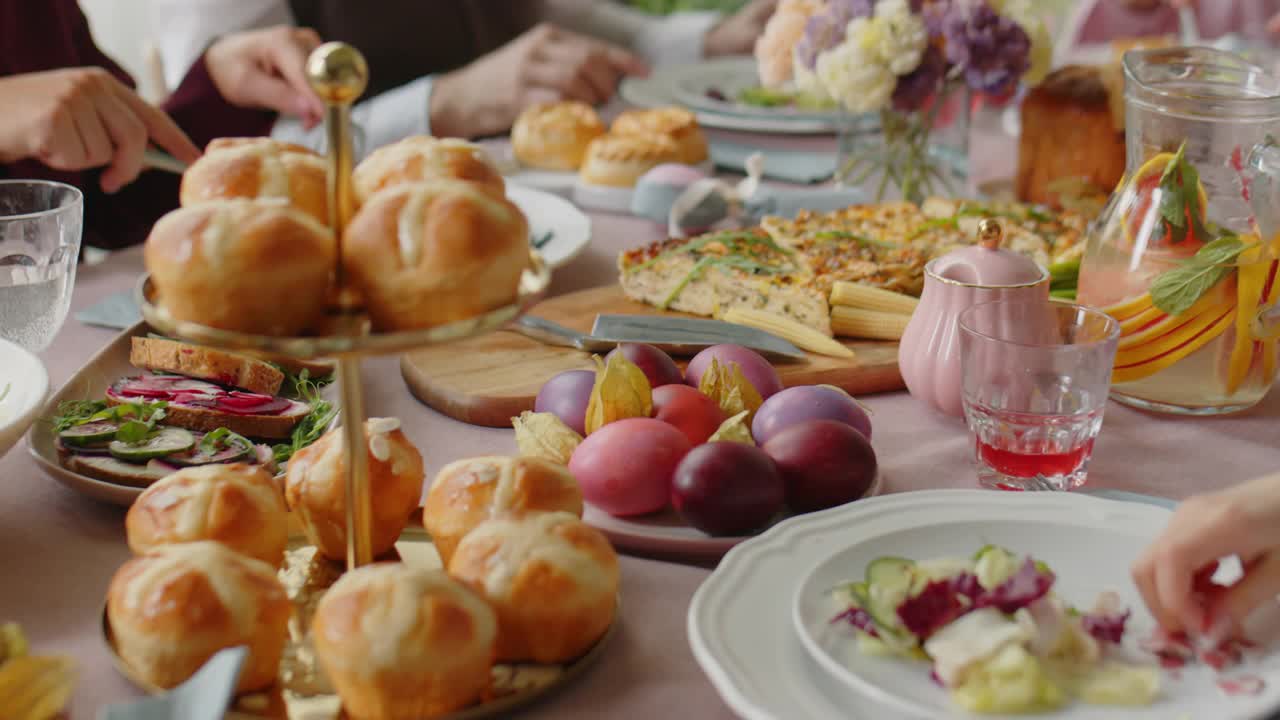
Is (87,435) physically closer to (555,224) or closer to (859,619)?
(859,619)

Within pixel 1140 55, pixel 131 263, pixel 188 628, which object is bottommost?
pixel 131 263

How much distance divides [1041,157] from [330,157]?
1570 mm

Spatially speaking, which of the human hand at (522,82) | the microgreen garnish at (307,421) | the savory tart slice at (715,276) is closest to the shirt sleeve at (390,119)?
the human hand at (522,82)

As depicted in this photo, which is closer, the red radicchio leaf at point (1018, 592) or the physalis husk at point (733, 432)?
the red radicchio leaf at point (1018, 592)

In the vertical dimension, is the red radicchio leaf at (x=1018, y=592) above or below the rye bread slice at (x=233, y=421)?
above

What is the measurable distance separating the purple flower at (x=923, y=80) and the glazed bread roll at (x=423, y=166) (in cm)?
124

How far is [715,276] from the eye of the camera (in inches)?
61.4

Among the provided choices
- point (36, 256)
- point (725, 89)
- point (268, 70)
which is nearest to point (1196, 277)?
point (36, 256)

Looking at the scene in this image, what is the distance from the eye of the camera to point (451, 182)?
0.71 m

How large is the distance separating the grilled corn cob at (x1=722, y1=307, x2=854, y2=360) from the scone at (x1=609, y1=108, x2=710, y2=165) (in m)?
0.75

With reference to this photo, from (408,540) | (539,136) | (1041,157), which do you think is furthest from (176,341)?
(1041,157)

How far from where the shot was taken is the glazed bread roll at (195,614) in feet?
2.19

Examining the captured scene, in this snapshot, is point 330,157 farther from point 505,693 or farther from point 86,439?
point 86,439

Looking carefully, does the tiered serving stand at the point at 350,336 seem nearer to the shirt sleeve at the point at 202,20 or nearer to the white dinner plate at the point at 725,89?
the white dinner plate at the point at 725,89
